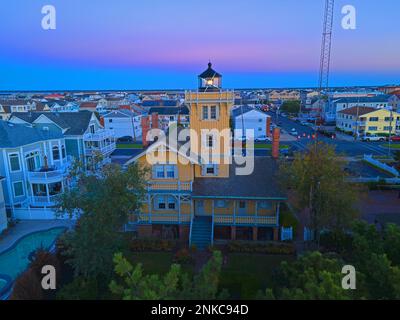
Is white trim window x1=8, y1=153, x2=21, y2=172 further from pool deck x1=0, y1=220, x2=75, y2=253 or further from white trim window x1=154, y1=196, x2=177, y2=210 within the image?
white trim window x1=154, y1=196, x2=177, y2=210

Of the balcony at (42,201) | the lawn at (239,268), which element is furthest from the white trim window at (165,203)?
the balcony at (42,201)

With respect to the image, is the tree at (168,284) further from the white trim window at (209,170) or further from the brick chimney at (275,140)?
the brick chimney at (275,140)

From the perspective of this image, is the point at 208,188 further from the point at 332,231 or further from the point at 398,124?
the point at 398,124

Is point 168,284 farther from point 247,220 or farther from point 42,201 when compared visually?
point 42,201

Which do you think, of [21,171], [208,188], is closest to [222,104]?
[208,188]

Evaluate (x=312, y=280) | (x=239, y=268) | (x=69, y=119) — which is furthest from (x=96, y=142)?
(x=312, y=280)

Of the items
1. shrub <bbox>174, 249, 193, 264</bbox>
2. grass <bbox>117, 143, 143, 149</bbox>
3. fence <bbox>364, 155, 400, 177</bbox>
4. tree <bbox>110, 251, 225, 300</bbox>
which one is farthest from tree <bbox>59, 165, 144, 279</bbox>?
grass <bbox>117, 143, 143, 149</bbox>
